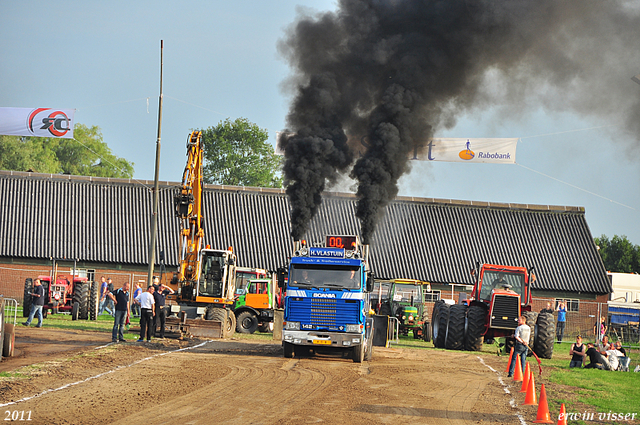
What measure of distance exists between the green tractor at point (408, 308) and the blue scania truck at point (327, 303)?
1144 centimetres

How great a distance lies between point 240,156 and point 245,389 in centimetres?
6150

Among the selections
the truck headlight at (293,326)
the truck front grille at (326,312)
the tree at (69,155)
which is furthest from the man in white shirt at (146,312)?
the tree at (69,155)

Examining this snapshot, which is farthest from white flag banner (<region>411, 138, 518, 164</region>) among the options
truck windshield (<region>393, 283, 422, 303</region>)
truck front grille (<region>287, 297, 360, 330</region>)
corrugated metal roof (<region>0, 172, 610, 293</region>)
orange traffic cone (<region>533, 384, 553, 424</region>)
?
orange traffic cone (<region>533, 384, 553, 424</region>)

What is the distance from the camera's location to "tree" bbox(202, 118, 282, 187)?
240 feet

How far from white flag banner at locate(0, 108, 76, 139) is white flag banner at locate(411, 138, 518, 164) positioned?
25.9 metres

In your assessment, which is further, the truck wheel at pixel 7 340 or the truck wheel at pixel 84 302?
the truck wheel at pixel 84 302

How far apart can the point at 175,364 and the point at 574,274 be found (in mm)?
34462

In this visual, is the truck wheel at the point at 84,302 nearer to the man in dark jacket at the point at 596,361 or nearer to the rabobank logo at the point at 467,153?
the man in dark jacket at the point at 596,361

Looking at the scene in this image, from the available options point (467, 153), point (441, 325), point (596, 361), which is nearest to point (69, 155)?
point (467, 153)

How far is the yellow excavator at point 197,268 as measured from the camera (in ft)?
85.5

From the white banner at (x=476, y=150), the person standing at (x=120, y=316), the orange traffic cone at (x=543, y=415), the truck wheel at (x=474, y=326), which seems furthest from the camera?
the white banner at (x=476, y=150)

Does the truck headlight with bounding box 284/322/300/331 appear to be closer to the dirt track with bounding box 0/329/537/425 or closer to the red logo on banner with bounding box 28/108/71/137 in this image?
the dirt track with bounding box 0/329/537/425

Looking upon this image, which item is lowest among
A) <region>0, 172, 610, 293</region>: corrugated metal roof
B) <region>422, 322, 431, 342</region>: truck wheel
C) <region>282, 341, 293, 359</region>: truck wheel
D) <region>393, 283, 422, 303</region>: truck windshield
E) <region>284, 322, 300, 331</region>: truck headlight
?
<region>422, 322, 431, 342</region>: truck wheel

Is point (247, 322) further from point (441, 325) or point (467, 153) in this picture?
point (467, 153)
